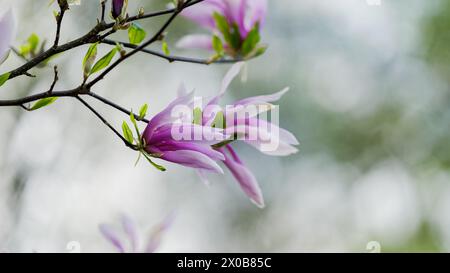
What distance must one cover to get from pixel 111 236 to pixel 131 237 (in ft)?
0.15

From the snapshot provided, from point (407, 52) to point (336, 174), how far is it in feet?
3.36

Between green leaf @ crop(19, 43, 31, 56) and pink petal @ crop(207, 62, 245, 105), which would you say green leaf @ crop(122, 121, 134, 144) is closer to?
pink petal @ crop(207, 62, 245, 105)

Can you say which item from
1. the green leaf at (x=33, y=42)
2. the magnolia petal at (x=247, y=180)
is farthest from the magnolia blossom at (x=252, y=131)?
the green leaf at (x=33, y=42)

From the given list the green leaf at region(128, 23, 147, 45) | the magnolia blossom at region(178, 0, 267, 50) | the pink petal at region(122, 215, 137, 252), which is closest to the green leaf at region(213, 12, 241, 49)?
the magnolia blossom at region(178, 0, 267, 50)

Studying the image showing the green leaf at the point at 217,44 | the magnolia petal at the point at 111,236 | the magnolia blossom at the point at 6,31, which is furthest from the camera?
the magnolia petal at the point at 111,236

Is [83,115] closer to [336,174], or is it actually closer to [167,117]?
[336,174]

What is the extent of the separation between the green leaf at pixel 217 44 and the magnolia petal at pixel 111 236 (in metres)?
0.29

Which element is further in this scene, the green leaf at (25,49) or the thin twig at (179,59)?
the green leaf at (25,49)

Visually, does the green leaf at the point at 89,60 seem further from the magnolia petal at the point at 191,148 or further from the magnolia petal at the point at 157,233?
the magnolia petal at the point at 157,233

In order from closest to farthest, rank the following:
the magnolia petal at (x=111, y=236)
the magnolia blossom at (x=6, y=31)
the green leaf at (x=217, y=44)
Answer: the magnolia blossom at (x=6, y=31) → the green leaf at (x=217, y=44) → the magnolia petal at (x=111, y=236)

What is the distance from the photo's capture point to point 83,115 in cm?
316

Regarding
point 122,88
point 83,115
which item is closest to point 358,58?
point 122,88

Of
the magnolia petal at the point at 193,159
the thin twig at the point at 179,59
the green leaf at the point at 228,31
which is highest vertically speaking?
the green leaf at the point at 228,31

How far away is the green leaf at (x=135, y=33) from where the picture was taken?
0.58 metres
